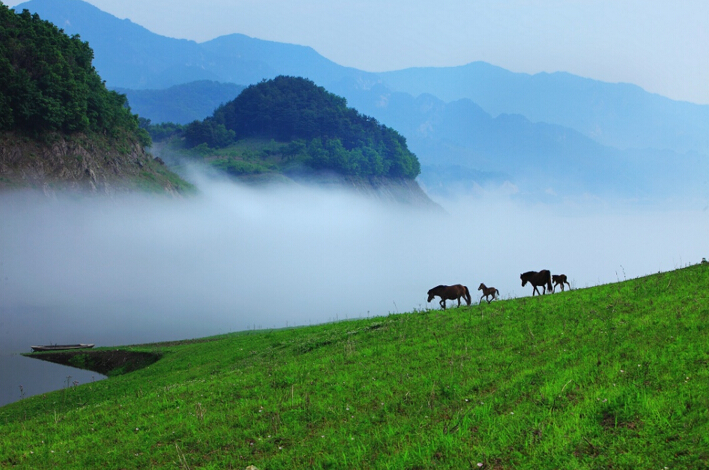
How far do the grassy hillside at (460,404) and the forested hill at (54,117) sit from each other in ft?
317

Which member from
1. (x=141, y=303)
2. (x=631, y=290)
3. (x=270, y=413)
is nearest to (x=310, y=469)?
(x=270, y=413)

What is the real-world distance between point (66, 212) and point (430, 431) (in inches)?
4521

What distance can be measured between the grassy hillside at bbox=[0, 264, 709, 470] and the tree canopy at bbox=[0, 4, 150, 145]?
98028 mm

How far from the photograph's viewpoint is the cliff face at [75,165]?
3937 inches

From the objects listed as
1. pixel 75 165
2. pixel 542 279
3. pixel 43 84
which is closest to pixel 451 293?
pixel 542 279

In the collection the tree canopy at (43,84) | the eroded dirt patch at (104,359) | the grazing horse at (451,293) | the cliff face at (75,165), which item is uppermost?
the tree canopy at (43,84)

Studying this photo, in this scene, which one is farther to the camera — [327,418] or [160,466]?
[327,418]

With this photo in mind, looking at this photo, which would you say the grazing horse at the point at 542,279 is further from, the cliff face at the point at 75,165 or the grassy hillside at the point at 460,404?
the cliff face at the point at 75,165

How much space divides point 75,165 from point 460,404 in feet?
372

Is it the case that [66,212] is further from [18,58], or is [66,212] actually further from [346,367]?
[346,367]

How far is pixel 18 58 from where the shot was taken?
105 m

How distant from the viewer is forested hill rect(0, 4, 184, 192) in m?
100

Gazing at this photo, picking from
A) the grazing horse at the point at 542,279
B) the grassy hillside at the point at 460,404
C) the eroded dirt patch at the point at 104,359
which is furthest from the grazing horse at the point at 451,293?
the eroded dirt patch at the point at 104,359

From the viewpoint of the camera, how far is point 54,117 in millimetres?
102938
